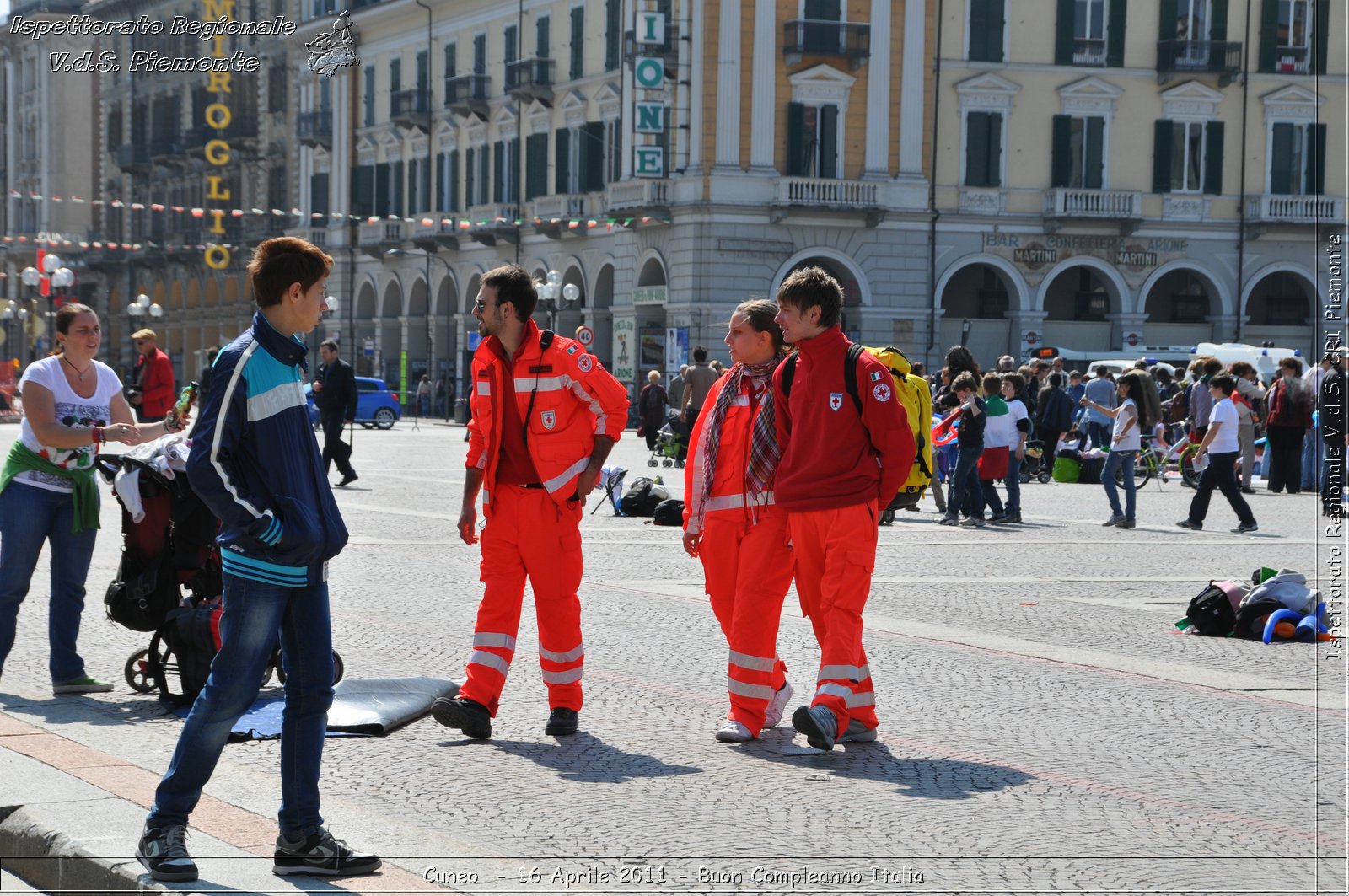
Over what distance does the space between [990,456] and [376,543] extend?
22.2ft

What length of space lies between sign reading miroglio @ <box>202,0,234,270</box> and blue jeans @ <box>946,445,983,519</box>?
5220 cm

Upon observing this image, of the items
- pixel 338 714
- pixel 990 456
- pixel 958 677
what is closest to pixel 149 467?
pixel 338 714

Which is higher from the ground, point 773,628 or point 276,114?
point 276,114

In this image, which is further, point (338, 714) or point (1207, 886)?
point (338, 714)

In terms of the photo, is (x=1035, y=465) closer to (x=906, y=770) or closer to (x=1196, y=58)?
(x=906, y=770)

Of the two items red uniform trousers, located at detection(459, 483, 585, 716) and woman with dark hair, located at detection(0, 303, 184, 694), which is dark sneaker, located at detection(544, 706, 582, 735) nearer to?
red uniform trousers, located at detection(459, 483, 585, 716)

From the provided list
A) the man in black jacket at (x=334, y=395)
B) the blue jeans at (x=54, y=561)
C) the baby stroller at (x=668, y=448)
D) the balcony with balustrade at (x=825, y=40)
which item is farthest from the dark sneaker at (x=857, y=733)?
the balcony with balustrade at (x=825, y=40)

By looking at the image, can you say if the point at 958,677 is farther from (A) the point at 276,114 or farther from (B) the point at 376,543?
(A) the point at 276,114

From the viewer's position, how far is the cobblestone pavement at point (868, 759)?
17.9ft

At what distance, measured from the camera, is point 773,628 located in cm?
748

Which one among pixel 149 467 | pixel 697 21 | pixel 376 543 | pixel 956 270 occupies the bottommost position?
pixel 376 543

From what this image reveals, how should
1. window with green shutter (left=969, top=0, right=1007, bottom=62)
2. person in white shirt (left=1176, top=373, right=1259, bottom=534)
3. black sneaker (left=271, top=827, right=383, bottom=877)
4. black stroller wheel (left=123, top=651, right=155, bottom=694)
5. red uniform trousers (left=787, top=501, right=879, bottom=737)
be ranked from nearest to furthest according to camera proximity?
black sneaker (left=271, top=827, right=383, bottom=877) < red uniform trousers (left=787, top=501, right=879, bottom=737) < black stroller wheel (left=123, top=651, right=155, bottom=694) < person in white shirt (left=1176, top=373, right=1259, bottom=534) < window with green shutter (left=969, top=0, right=1007, bottom=62)

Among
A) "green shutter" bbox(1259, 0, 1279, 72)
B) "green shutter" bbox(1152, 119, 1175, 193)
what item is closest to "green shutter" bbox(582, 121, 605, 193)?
"green shutter" bbox(1152, 119, 1175, 193)

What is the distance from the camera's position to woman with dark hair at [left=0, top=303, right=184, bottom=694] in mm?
8133
